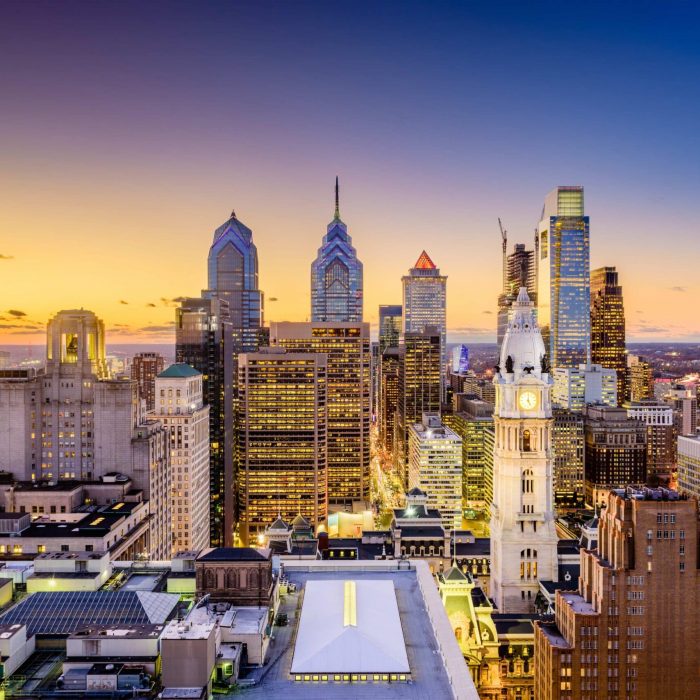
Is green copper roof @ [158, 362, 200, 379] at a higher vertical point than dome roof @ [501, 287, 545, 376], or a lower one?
lower

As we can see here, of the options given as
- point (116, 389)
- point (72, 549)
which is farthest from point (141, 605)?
point (116, 389)

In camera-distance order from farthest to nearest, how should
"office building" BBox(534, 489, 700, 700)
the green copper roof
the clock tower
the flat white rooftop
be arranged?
the green copper roof, the clock tower, "office building" BBox(534, 489, 700, 700), the flat white rooftop

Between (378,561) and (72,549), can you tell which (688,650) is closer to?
(378,561)

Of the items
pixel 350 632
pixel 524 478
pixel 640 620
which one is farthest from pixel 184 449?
pixel 350 632

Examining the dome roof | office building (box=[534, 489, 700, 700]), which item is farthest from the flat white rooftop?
the dome roof

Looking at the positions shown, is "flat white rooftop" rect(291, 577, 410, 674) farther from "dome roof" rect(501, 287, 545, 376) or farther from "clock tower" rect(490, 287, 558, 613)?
"dome roof" rect(501, 287, 545, 376)

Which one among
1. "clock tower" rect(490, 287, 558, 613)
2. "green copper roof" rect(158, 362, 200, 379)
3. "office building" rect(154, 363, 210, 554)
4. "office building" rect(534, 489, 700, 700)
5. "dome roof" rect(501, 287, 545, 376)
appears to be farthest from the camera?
"green copper roof" rect(158, 362, 200, 379)

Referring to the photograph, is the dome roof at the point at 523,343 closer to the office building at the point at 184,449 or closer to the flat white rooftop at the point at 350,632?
the flat white rooftop at the point at 350,632
